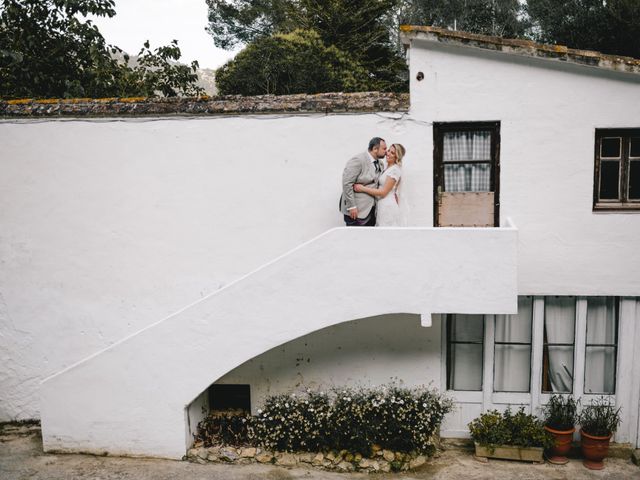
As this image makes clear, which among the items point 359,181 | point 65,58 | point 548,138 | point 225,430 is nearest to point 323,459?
point 225,430

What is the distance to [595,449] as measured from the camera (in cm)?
751

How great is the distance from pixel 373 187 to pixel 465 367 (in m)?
3.22

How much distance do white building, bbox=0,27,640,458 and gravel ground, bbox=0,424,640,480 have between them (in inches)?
10.7

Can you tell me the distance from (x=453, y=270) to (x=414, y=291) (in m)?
0.56

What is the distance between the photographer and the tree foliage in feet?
41.7

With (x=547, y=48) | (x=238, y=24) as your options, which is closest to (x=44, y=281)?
(x=547, y=48)

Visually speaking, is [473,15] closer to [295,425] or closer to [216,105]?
[216,105]

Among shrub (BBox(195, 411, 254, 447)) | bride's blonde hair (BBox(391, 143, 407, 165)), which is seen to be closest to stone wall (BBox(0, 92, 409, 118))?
bride's blonde hair (BBox(391, 143, 407, 165))

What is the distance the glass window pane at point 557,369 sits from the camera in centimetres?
816

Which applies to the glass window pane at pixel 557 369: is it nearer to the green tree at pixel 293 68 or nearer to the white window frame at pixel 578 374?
the white window frame at pixel 578 374

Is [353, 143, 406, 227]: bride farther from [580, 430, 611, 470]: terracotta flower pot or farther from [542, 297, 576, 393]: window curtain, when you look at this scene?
[580, 430, 611, 470]: terracotta flower pot

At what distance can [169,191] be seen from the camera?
808 cm

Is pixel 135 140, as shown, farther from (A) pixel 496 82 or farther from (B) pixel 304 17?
(B) pixel 304 17

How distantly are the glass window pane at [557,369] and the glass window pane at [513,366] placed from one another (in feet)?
0.90
